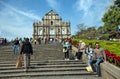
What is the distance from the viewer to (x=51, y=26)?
103m

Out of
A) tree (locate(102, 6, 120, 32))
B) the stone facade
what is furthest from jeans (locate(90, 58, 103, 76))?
the stone facade

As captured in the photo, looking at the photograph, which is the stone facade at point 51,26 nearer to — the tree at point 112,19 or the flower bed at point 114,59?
the tree at point 112,19

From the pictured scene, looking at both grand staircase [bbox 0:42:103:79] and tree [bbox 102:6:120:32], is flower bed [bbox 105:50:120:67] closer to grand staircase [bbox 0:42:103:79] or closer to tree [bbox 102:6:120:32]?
grand staircase [bbox 0:42:103:79]

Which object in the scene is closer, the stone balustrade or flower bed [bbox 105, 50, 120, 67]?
the stone balustrade

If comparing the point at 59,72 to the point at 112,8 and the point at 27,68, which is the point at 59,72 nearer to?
the point at 27,68

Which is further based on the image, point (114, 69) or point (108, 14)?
point (108, 14)

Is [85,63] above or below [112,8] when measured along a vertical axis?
below

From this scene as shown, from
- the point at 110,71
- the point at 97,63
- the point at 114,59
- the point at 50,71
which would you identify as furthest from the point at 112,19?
the point at 110,71

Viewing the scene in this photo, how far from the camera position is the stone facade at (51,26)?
101m

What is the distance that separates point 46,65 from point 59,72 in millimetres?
2119

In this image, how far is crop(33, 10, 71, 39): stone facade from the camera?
10099cm

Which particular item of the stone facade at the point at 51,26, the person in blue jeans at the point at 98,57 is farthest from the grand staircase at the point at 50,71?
the stone facade at the point at 51,26

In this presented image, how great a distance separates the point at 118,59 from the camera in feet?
47.2

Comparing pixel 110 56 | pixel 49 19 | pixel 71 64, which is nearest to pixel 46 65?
pixel 71 64
